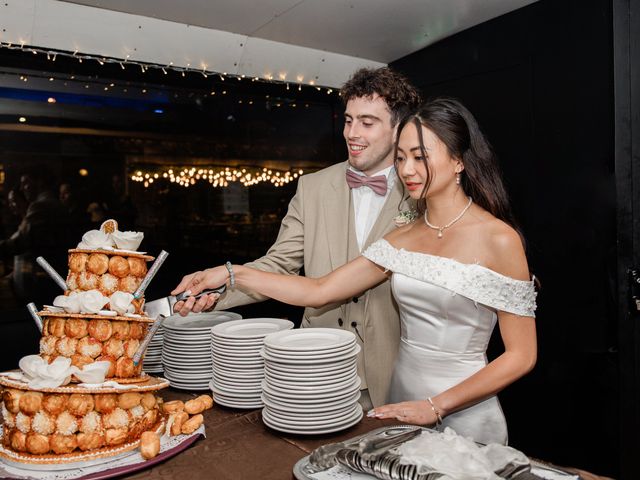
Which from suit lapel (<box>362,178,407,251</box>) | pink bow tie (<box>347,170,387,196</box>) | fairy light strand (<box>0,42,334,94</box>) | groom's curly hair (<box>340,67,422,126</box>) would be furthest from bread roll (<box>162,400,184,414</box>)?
fairy light strand (<box>0,42,334,94</box>)

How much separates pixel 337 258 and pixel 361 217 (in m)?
0.30

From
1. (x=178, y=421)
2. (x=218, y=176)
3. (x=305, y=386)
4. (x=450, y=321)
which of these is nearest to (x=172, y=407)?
(x=178, y=421)

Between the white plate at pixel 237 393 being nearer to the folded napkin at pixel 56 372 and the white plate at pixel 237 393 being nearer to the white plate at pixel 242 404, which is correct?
the white plate at pixel 242 404

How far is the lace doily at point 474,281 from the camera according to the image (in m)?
2.08

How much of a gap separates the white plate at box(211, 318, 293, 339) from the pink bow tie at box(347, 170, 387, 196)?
960 millimetres

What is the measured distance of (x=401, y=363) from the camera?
2422 mm

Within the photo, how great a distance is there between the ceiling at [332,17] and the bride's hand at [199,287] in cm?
237

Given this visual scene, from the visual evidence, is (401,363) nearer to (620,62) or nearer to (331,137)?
(620,62)

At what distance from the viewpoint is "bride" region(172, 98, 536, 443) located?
83.3 inches

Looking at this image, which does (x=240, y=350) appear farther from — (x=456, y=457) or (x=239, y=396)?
(x=456, y=457)

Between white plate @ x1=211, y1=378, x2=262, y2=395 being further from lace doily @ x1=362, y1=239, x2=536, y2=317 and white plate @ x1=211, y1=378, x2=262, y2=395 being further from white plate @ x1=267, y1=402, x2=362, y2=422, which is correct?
lace doily @ x1=362, y1=239, x2=536, y2=317

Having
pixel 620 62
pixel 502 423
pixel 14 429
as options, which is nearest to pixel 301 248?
pixel 502 423

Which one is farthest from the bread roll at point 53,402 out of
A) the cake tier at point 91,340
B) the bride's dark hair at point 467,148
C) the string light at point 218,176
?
the string light at point 218,176

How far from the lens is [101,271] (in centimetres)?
167
